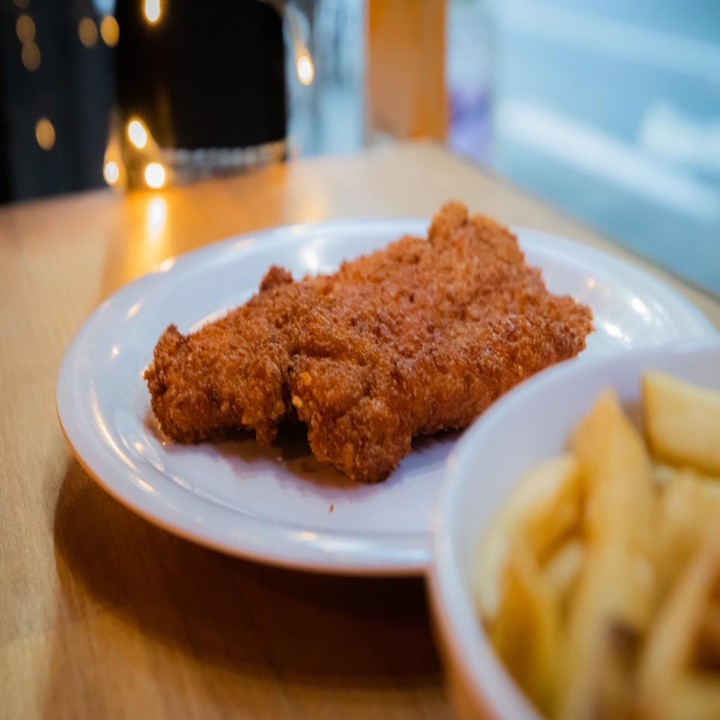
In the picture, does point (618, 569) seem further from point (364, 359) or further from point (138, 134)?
point (138, 134)

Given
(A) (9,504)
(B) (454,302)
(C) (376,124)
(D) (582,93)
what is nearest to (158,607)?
(A) (9,504)

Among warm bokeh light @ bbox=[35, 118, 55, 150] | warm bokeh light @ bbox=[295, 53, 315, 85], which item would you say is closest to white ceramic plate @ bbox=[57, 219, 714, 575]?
warm bokeh light @ bbox=[295, 53, 315, 85]

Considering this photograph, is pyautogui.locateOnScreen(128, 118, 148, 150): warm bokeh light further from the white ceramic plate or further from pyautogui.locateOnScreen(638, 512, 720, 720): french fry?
pyautogui.locateOnScreen(638, 512, 720, 720): french fry

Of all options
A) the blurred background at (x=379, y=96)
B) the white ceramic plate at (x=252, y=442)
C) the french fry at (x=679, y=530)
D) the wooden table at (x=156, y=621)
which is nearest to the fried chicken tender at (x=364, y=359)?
the white ceramic plate at (x=252, y=442)

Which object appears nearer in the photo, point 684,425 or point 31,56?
point 684,425

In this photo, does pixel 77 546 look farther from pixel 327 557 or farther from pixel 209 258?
pixel 209 258

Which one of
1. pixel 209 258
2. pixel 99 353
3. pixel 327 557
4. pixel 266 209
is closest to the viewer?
pixel 327 557

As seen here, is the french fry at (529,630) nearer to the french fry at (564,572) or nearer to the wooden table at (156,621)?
the french fry at (564,572)

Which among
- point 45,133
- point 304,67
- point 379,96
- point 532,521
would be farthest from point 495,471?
point 45,133
